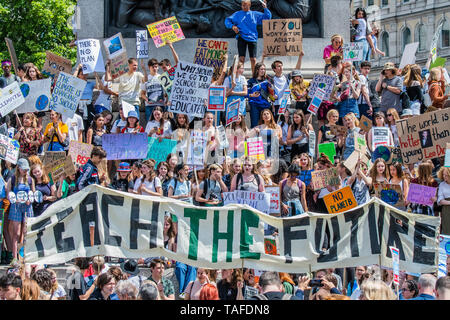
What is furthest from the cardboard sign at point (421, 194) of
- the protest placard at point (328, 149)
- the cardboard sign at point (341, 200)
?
the protest placard at point (328, 149)

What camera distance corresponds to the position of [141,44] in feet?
60.7

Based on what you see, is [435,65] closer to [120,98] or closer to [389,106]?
[389,106]

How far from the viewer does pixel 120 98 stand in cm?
1700

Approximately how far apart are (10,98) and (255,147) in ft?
13.3

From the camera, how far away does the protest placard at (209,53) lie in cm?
1741

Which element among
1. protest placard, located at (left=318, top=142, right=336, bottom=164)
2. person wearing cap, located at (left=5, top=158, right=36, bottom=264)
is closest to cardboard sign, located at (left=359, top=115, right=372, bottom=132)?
protest placard, located at (left=318, top=142, right=336, bottom=164)

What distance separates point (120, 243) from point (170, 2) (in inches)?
413

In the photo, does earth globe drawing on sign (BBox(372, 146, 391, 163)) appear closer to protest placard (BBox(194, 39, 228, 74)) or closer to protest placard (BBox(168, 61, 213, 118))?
protest placard (BBox(168, 61, 213, 118))

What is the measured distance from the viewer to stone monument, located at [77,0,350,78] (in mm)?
19719

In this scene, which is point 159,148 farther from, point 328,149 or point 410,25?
point 410,25

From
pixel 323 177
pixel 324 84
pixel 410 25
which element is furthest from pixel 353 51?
pixel 410 25

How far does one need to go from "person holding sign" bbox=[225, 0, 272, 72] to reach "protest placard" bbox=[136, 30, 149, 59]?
5.36 ft

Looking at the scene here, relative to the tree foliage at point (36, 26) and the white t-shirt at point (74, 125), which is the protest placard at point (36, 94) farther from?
the tree foliage at point (36, 26)
